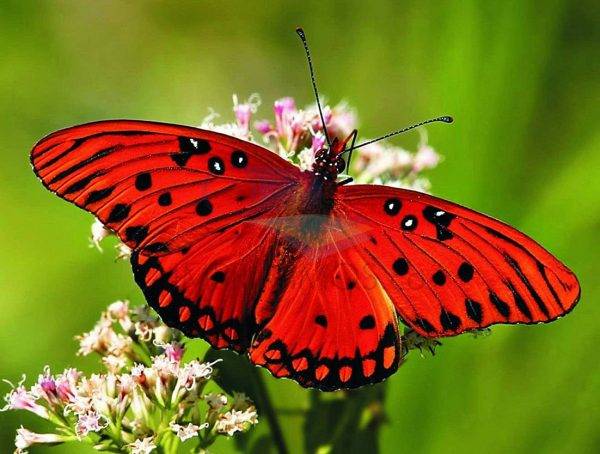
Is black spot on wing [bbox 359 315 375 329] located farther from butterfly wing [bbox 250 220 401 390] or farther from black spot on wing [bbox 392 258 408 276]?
black spot on wing [bbox 392 258 408 276]

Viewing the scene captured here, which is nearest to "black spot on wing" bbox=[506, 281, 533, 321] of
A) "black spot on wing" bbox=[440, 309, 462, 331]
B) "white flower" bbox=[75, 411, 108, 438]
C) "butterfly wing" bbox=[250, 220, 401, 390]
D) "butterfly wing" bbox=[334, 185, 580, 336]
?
"butterfly wing" bbox=[334, 185, 580, 336]

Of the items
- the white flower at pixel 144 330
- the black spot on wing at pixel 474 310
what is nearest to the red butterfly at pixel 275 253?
the black spot on wing at pixel 474 310

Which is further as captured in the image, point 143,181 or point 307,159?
point 307,159

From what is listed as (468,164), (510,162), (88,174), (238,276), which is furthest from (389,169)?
(88,174)

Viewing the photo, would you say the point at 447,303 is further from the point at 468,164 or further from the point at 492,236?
the point at 468,164

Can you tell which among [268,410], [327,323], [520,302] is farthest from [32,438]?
[520,302]

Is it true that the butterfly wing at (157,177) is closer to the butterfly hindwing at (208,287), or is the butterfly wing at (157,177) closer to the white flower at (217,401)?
the butterfly hindwing at (208,287)

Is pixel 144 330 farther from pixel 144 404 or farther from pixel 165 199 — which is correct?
pixel 165 199
